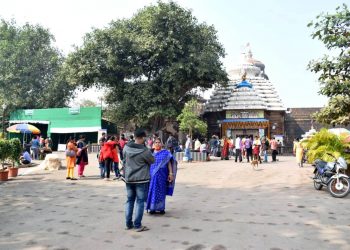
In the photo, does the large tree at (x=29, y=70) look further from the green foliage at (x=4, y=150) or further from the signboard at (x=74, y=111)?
the green foliage at (x=4, y=150)

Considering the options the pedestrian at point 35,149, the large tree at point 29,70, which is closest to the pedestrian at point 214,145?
the pedestrian at point 35,149

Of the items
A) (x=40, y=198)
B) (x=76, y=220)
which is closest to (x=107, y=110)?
(x=40, y=198)

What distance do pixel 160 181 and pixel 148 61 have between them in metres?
22.2

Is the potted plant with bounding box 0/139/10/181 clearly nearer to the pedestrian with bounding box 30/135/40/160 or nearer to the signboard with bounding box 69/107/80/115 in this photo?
the pedestrian with bounding box 30/135/40/160

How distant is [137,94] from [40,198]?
19.5 meters

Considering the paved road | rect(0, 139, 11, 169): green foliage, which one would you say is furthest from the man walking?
rect(0, 139, 11, 169): green foliage

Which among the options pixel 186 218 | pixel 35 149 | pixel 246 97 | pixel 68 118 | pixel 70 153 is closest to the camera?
pixel 186 218

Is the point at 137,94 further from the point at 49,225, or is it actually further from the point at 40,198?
the point at 49,225

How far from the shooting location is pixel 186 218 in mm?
6422

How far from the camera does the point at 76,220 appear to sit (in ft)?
20.7

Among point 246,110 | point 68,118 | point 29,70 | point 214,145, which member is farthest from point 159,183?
point 29,70

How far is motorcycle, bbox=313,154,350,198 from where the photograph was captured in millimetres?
9047

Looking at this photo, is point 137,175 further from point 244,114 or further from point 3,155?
point 244,114

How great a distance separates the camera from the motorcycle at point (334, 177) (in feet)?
29.7
